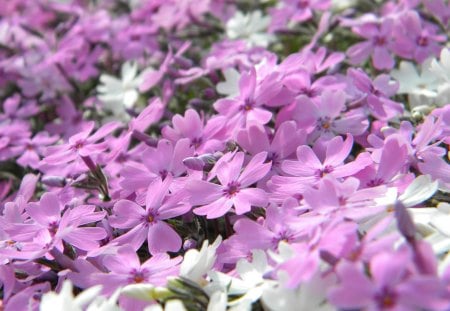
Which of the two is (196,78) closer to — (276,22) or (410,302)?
(276,22)

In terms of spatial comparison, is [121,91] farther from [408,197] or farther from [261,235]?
[408,197]

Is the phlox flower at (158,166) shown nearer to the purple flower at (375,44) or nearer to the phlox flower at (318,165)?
the phlox flower at (318,165)

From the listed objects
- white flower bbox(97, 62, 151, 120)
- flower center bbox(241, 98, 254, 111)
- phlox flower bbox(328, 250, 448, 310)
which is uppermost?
phlox flower bbox(328, 250, 448, 310)

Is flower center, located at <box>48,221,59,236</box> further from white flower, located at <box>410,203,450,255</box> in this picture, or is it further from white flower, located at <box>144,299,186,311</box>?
white flower, located at <box>410,203,450,255</box>

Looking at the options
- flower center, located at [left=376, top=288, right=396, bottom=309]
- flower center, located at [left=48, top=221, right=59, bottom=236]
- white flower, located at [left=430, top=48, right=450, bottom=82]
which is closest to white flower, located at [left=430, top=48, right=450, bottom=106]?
white flower, located at [left=430, top=48, right=450, bottom=82]

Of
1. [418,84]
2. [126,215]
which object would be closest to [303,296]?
[126,215]

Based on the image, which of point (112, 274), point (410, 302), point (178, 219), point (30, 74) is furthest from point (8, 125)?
point (410, 302)

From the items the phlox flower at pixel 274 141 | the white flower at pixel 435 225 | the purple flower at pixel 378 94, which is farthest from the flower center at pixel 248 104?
the white flower at pixel 435 225
